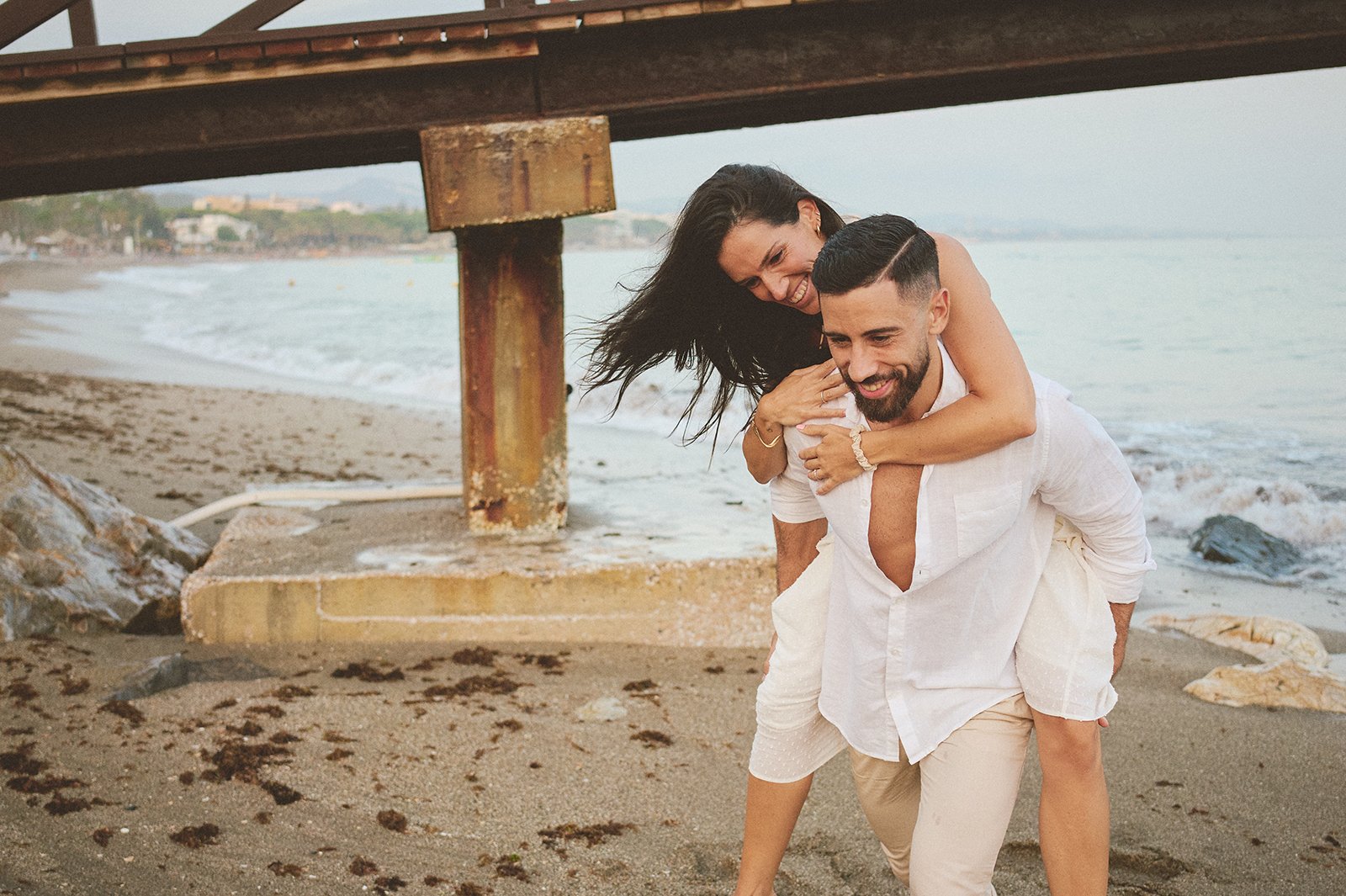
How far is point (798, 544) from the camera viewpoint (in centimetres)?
313

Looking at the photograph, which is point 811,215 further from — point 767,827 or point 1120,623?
point 767,827

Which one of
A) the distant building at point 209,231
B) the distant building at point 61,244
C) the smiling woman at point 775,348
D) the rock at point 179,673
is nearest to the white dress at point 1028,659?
the smiling woman at point 775,348

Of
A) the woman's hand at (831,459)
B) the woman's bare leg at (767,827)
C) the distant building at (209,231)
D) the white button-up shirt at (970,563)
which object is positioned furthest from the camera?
the distant building at (209,231)

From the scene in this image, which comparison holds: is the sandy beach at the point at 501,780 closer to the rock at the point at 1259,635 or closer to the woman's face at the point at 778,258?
the rock at the point at 1259,635

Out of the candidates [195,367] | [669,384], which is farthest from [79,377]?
[669,384]

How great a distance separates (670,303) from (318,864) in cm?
197

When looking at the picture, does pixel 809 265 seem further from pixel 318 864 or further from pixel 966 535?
pixel 318 864

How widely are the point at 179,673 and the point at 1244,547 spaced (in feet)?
23.0

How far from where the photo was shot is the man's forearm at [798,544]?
123 inches

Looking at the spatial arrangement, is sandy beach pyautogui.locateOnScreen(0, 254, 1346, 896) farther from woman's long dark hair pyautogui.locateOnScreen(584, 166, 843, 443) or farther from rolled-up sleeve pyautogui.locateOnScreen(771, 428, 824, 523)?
woman's long dark hair pyautogui.locateOnScreen(584, 166, 843, 443)

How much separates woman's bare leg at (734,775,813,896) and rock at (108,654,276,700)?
2.88m

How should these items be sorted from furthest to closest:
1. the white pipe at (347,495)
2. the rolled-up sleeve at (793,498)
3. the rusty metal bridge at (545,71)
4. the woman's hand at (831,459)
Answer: the white pipe at (347,495)
the rusty metal bridge at (545,71)
the rolled-up sleeve at (793,498)
the woman's hand at (831,459)

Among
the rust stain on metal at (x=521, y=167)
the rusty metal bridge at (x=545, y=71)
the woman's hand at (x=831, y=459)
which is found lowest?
the woman's hand at (x=831, y=459)

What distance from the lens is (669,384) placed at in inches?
699
